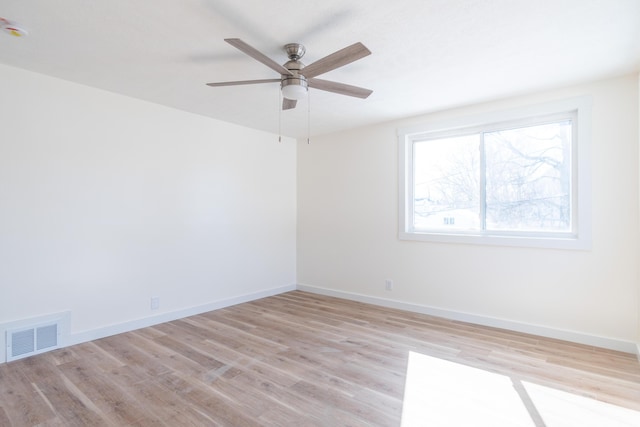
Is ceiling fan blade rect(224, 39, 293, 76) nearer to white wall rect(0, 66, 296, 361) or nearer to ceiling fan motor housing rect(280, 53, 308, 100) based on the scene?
ceiling fan motor housing rect(280, 53, 308, 100)

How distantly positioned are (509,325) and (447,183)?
1.70 metres

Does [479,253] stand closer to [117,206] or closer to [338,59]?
[338,59]

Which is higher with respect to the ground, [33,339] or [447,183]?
[447,183]

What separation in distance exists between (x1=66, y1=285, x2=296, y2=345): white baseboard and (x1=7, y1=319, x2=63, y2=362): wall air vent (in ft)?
0.43

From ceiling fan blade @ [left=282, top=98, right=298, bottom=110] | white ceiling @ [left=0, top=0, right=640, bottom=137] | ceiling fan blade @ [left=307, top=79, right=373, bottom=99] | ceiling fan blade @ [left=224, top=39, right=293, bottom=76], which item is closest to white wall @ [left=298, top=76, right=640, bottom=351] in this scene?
white ceiling @ [left=0, top=0, right=640, bottom=137]

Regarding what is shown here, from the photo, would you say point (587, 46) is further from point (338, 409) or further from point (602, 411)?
point (338, 409)

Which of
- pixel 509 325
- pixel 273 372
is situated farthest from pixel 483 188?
pixel 273 372

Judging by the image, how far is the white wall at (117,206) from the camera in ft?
9.26

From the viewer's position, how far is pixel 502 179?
3594mm

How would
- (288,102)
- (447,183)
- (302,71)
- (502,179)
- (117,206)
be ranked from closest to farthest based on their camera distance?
(302,71)
(288,102)
(117,206)
(502,179)
(447,183)

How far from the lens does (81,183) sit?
3139mm

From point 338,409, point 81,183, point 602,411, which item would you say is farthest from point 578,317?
point 81,183

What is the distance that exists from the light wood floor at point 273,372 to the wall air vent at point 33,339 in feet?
0.27

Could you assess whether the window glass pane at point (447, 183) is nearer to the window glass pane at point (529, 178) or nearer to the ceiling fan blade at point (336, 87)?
the window glass pane at point (529, 178)
